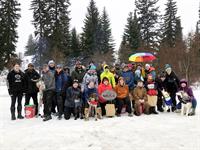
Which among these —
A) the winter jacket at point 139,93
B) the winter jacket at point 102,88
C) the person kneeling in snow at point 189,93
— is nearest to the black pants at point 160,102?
the person kneeling in snow at point 189,93

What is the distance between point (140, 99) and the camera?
12.1m

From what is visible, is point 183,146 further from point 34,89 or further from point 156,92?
point 34,89

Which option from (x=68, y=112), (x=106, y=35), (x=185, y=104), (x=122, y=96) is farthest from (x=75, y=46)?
(x=185, y=104)

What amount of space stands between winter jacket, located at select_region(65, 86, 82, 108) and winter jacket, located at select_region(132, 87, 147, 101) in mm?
1949

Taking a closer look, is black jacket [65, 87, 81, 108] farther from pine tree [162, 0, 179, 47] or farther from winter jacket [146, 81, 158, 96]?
pine tree [162, 0, 179, 47]

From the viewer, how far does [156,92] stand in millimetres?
12531

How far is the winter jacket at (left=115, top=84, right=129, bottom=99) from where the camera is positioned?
12.2 meters

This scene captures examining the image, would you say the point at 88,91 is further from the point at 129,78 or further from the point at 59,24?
the point at 59,24

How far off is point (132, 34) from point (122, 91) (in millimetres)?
31157

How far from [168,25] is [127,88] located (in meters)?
34.7

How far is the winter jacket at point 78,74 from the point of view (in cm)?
1257

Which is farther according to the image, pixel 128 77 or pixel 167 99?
pixel 128 77

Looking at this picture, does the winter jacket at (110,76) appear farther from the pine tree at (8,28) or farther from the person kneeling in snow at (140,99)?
the pine tree at (8,28)

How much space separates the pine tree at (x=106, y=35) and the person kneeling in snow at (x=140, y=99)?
35.3 meters
